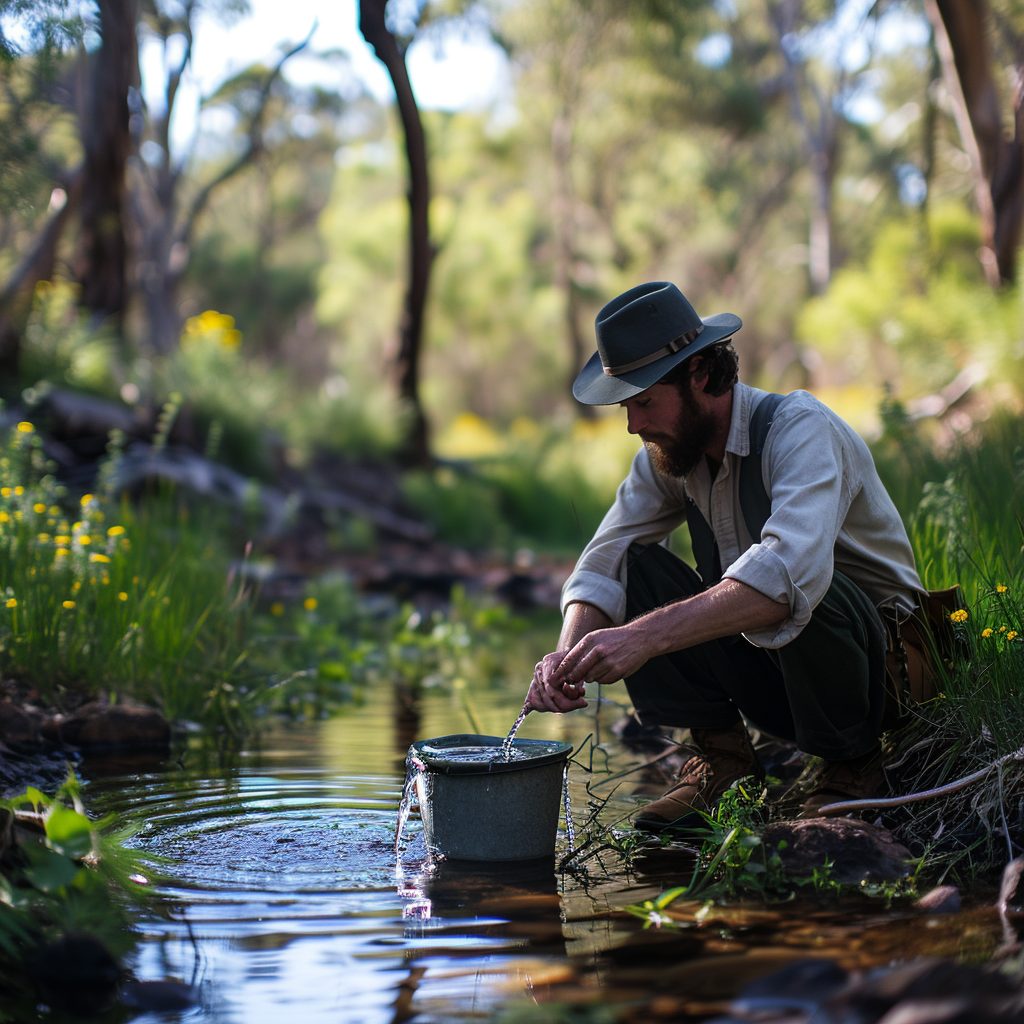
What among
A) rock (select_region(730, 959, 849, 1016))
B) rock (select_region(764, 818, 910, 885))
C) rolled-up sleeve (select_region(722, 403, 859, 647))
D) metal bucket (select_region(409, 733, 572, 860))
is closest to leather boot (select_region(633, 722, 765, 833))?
metal bucket (select_region(409, 733, 572, 860))

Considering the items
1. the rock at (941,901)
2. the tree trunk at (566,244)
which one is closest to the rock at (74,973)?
the rock at (941,901)

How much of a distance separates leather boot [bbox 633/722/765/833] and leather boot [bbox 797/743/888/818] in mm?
208

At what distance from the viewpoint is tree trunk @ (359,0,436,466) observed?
8.70m

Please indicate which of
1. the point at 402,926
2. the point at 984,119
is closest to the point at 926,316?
the point at 984,119

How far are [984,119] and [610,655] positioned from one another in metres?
7.04

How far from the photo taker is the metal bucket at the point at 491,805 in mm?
2531

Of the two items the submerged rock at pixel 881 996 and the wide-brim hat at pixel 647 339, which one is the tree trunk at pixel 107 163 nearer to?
the wide-brim hat at pixel 647 339

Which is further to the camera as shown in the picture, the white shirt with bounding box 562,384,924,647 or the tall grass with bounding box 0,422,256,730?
the tall grass with bounding box 0,422,256,730

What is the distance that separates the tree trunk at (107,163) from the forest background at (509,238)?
0.10ft

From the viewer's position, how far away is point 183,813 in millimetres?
3055

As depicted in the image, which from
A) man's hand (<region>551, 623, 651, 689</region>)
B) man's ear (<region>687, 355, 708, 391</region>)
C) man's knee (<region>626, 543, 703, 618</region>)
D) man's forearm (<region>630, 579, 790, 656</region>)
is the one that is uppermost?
man's ear (<region>687, 355, 708, 391</region>)

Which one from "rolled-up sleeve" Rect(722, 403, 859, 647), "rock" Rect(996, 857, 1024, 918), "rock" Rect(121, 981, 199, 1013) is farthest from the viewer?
"rolled-up sleeve" Rect(722, 403, 859, 647)

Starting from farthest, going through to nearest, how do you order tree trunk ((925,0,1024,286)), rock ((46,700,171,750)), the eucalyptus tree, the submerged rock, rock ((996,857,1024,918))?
tree trunk ((925,0,1024,286))
the eucalyptus tree
rock ((46,700,171,750))
rock ((996,857,1024,918))
the submerged rock

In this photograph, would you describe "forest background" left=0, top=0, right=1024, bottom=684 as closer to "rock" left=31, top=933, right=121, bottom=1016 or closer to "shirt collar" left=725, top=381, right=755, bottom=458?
"shirt collar" left=725, top=381, right=755, bottom=458
